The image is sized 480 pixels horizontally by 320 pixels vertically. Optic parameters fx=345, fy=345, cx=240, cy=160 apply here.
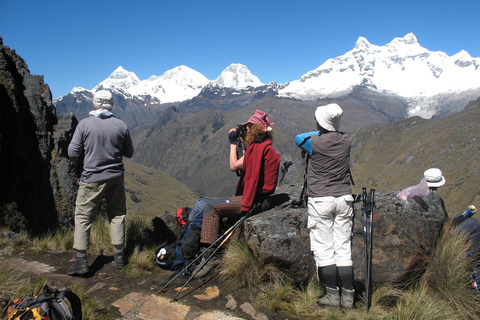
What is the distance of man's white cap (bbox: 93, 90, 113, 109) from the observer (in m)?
6.68

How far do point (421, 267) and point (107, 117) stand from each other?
629 cm

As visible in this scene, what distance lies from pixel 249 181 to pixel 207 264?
5.85 ft

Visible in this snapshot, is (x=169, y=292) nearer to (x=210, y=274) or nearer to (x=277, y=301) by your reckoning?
(x=210, y=274)

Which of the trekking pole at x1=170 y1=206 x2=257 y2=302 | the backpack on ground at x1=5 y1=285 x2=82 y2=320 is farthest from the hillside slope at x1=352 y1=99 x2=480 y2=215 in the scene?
the backpack on ground at x1=5 y1=285 x2=82 y2=320

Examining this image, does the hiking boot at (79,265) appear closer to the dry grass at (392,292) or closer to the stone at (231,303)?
the dry grass at (392,292)

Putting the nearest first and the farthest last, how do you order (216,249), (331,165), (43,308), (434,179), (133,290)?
(43,308)
(331,165)
(133,290)
(216,249)
(434,179)

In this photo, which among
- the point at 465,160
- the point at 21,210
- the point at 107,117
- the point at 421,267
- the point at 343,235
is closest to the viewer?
the point at 343,235

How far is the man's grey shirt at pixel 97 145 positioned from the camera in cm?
647

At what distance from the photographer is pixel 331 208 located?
18.0 feet

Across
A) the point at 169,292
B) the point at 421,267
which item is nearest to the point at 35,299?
the point at 169,292

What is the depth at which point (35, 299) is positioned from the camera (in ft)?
12.3

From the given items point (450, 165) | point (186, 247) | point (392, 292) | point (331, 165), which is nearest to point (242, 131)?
point (331, 165)

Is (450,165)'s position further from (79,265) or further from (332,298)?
(79,265)

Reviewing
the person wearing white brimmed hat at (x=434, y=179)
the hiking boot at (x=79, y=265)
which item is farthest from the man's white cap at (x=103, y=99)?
the person wearing white brimmed hat at (x=434, y=179)
